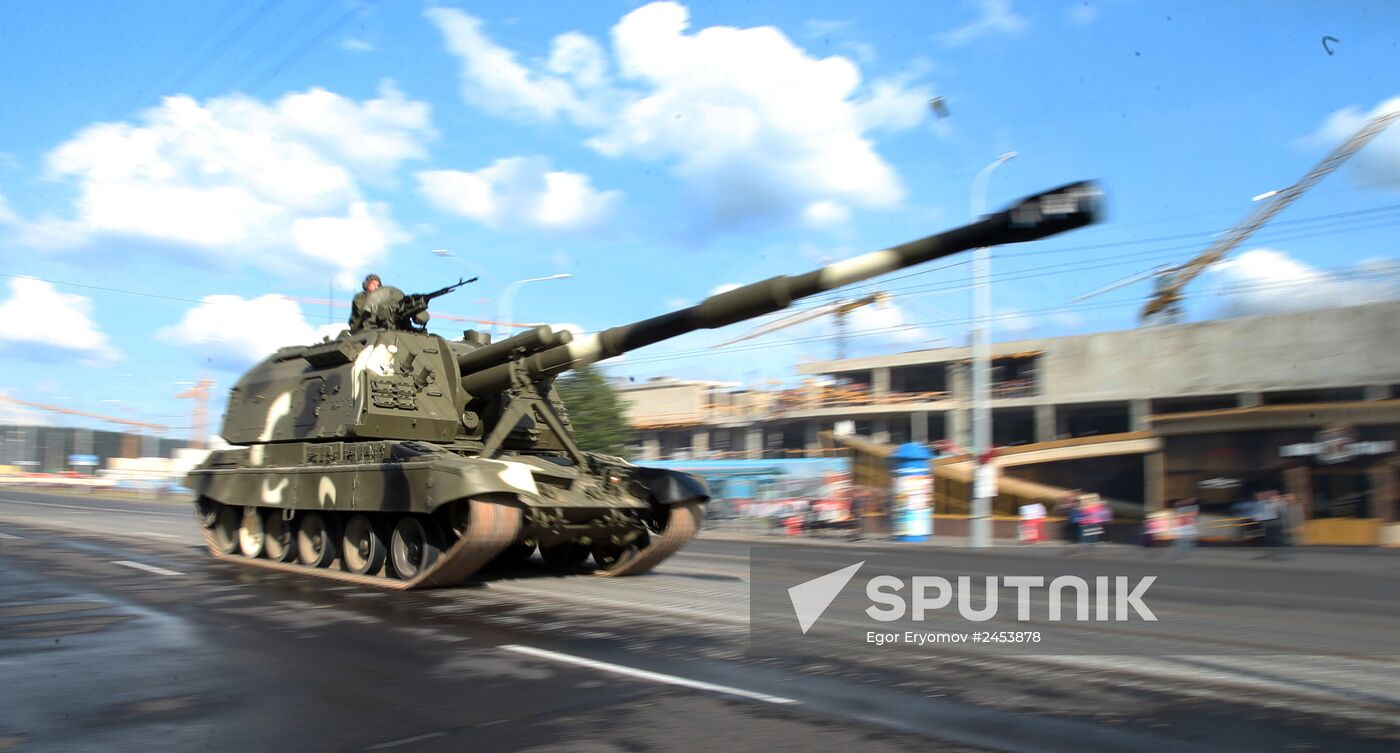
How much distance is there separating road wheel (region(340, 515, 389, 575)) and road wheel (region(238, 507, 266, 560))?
2.56m

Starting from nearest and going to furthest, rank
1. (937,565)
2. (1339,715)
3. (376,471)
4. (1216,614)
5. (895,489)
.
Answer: (1339,715) < (1216,614) < (376,471) < (937,565) < (895,489)

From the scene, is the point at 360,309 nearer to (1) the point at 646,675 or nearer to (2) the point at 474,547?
(2) the point at 474,547

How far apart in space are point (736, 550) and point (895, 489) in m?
7.47

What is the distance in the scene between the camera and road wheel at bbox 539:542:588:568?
1382 centimetres

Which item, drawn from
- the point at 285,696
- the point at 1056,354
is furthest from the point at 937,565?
the point at 1056,354

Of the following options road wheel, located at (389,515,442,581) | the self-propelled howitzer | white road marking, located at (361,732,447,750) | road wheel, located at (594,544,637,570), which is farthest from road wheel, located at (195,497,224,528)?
white road marking, located at (361,732,447,750)

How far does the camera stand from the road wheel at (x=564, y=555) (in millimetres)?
13820

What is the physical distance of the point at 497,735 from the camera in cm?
505

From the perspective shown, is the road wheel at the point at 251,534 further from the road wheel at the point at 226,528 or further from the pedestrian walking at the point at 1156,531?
the pedestrian walking at the point at 1156,531

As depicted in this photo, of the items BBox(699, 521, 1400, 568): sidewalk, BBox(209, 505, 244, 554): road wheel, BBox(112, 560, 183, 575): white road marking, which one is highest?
BBox(209, 505, 244, 554): road wheel

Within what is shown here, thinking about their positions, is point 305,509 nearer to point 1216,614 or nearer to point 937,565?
point 937,565

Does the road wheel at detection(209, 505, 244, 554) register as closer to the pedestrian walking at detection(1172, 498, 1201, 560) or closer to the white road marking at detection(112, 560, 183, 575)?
the white road marking at detection(112, 560, 183, 575)

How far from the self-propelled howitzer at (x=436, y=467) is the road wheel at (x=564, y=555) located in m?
0.03

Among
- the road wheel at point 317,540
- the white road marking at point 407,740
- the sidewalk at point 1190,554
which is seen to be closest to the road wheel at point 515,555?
the road wheel at point 317,540
